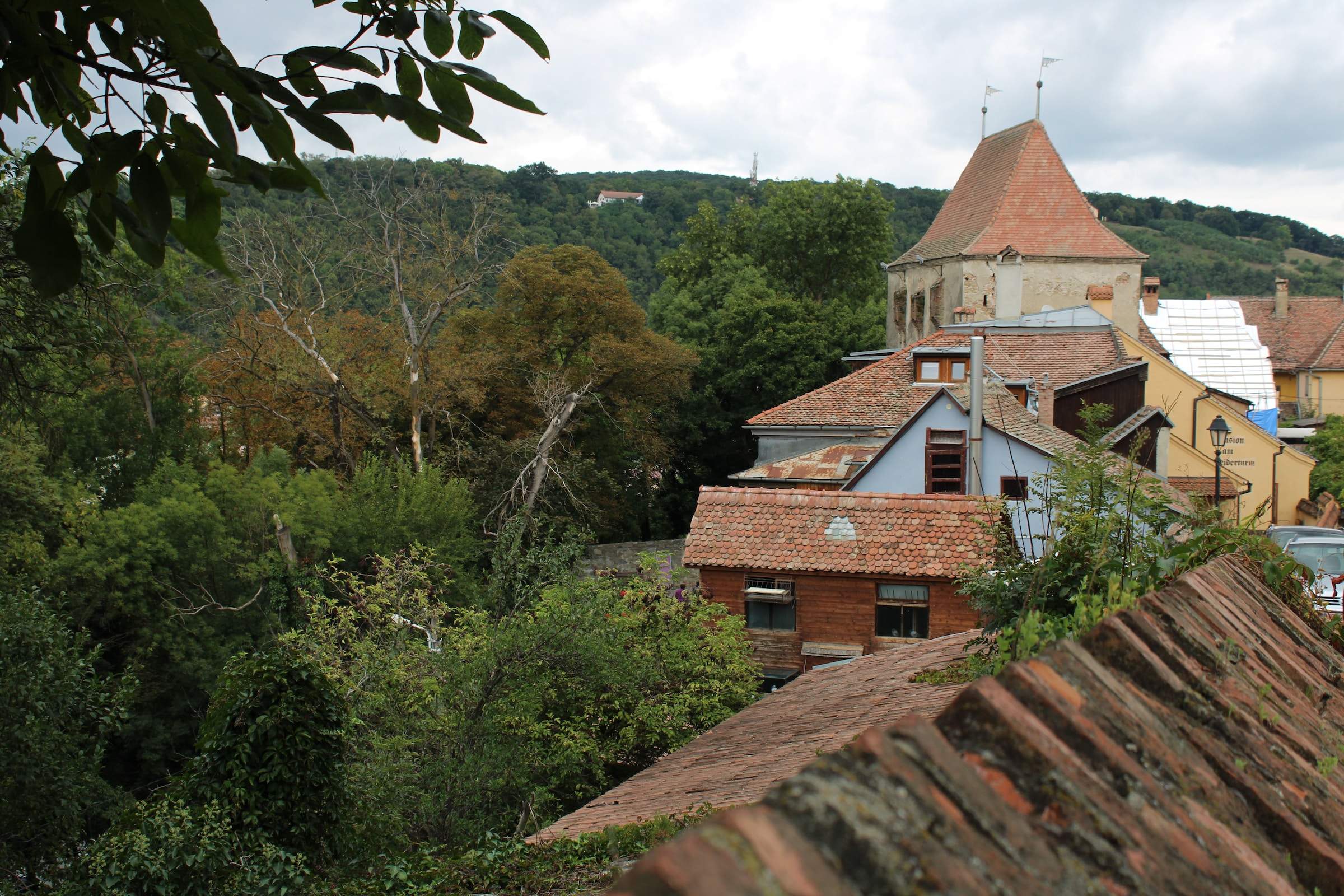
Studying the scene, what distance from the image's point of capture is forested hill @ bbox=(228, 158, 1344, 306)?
6209 cm

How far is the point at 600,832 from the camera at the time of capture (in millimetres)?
6016

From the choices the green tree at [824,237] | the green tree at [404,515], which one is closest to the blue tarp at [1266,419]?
the green tree at [824,237]

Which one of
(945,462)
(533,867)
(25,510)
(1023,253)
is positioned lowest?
(533,867)

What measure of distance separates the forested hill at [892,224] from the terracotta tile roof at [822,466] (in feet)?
41.0

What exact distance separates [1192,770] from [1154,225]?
134 m

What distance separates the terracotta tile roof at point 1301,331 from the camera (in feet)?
182

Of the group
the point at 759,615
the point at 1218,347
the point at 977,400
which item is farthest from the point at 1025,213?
the point at 759,615

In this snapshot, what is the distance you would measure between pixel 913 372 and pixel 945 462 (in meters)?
10.1

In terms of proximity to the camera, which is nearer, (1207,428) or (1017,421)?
(1017,421)

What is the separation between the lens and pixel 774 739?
7.44 meters

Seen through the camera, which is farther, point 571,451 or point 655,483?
point 655,483

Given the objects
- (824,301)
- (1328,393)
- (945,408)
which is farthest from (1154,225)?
(945,408)

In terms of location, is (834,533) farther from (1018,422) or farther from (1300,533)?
(1300,533)

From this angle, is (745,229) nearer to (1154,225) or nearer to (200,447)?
(200,447)
